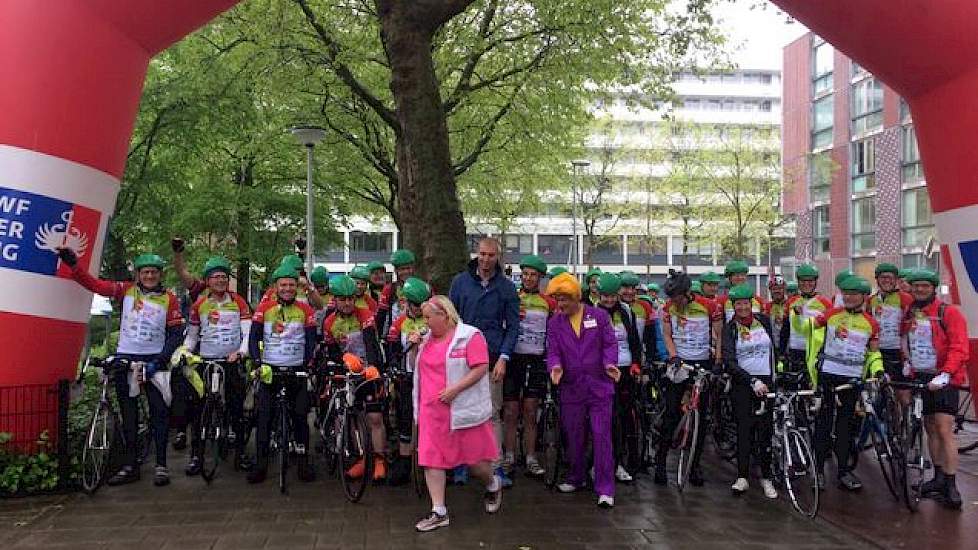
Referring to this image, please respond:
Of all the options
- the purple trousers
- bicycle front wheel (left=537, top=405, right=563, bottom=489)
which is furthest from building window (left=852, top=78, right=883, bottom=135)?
the purple trousers

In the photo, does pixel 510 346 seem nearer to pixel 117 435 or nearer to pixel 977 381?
pixel 117 435

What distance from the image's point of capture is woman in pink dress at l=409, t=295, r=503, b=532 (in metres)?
5.94

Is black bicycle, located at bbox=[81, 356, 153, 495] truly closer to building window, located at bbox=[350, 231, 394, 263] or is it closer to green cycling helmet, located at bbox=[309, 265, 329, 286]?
green cycling helmet, located at bbox=[309, 265, 329, 286]

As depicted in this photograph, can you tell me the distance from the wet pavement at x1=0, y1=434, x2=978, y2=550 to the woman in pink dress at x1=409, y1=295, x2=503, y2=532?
0.49m

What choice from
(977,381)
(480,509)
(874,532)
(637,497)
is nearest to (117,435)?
(480,509)

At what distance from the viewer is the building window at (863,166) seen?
36.8 metres

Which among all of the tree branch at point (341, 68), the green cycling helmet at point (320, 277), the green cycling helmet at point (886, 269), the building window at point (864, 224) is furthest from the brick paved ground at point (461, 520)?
the building window at point (864, 224)

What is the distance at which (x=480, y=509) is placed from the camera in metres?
6.54

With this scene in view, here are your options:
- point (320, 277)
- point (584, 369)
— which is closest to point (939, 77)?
point (584, 369)

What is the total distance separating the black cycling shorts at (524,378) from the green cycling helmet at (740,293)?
185cm

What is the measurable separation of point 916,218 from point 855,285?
2987cm

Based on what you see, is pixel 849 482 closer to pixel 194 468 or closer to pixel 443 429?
pixel 443 429

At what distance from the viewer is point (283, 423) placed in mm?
7176

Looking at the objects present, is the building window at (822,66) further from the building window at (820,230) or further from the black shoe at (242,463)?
the black shoe at (242,463)
